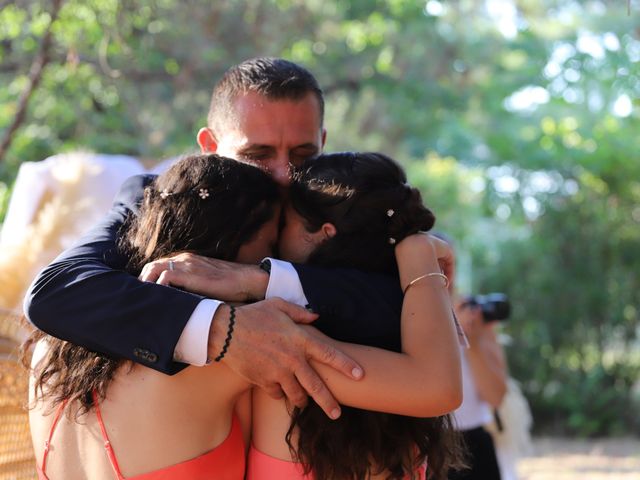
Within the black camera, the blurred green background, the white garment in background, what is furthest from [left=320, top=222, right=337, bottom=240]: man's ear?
the blurred green background

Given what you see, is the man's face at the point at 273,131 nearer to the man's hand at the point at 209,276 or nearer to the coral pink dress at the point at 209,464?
the man's hand at the point at 209,276

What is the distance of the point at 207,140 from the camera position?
10.2 feet

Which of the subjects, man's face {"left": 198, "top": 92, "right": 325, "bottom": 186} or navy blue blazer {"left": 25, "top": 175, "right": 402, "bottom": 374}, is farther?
man's face {"left": 198, "top": 92, "right": 325, "bottom": 186}

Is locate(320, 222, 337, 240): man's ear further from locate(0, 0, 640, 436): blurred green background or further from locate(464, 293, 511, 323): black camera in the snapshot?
locate(0, 0, 640, 436): blurred green background

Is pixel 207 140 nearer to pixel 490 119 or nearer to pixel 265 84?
pixel 265 84

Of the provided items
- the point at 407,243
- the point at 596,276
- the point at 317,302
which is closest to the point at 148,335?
the point at 317,302

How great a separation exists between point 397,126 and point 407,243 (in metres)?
11.4

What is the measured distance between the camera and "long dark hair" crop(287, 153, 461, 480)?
6.61 feet

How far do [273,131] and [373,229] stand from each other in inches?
32.4

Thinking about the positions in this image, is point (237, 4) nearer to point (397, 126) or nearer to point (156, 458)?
point (397, 126)

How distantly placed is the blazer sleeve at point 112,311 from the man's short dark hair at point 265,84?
1.13 meters

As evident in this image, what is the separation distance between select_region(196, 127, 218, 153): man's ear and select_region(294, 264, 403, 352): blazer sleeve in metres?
1.14

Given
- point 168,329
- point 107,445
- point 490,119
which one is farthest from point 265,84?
point 490,119

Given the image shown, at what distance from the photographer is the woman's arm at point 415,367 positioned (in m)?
1.92
